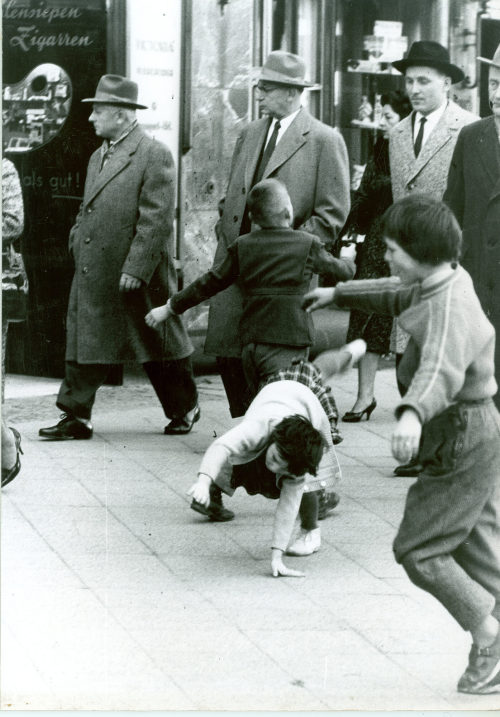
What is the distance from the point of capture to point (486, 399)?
14.8 feet

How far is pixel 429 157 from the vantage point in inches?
297

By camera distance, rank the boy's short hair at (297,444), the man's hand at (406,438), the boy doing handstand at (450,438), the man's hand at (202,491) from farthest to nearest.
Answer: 1. the boy's short hair at (297,444)
2. the man's hand at (202,491)
3. the boy doing handstand at (450,438)
4. the man's hand at (406,438)

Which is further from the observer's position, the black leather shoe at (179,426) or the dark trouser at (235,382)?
the black leather shoe at (179,426)

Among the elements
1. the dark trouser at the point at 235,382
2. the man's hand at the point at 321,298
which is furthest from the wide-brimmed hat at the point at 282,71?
the man's hand at the point at 321,298

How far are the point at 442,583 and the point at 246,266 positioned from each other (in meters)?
2.34

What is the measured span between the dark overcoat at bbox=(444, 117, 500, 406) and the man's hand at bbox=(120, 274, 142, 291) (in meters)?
2.12

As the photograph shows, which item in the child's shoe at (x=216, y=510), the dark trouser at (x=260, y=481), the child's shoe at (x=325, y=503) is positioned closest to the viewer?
the dark trouser at (x=260, y=481)

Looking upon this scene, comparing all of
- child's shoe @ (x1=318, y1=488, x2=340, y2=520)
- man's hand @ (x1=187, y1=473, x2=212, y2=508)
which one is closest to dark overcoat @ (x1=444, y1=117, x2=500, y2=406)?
child's shoe @ (x1=318, y1=488, x2=340, y2=520)

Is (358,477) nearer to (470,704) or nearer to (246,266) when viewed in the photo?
(246,266)

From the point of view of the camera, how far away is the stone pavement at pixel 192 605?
4637mm

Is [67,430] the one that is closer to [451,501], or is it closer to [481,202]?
[481,202]

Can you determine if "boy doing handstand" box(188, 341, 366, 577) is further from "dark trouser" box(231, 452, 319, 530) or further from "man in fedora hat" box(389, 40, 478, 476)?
"man in fedora hat" box(389, 40, 478, 476)

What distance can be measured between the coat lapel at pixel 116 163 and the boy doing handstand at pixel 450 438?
3.98m

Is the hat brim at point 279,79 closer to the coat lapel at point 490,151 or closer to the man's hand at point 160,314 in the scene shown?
the coat lapel at point 490,151
